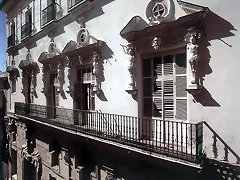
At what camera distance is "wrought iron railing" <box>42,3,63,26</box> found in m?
9.00

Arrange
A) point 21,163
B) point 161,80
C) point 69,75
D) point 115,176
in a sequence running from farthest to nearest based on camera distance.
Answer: point 21,163 < point 69,75 < point 115,176 < point 161,80

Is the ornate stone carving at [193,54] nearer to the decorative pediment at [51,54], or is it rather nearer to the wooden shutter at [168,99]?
the wooden shutter at [168,99]

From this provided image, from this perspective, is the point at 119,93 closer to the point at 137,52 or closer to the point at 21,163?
the point at 137,52

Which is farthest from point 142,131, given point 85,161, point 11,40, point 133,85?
point 11,40

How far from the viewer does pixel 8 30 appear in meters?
16.1

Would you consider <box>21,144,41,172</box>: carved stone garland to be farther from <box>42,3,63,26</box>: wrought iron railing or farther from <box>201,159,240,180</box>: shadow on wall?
<box>201,159,240,180</box>: shadow on wall

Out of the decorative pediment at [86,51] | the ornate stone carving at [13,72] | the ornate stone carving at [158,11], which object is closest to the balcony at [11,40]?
the ornate stone carving at [13,72]

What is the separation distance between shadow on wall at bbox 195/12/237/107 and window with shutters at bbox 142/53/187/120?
52 centimetres

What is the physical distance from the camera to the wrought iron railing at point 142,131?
4.15m

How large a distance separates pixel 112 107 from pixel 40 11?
772 cm

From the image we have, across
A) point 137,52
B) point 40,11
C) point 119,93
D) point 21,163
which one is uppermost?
point 40,11

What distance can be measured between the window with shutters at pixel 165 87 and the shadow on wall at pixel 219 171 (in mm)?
1170

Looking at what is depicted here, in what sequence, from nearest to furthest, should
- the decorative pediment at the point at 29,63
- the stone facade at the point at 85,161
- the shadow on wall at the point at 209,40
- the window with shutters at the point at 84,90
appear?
the shadow on wall at the point at 209,40
the stone facade at the point at 85,161
the window with shutters at the point at 84,90
the decorative pediment at the point at 29,63

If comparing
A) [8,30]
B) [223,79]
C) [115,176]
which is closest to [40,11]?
[8,30]
